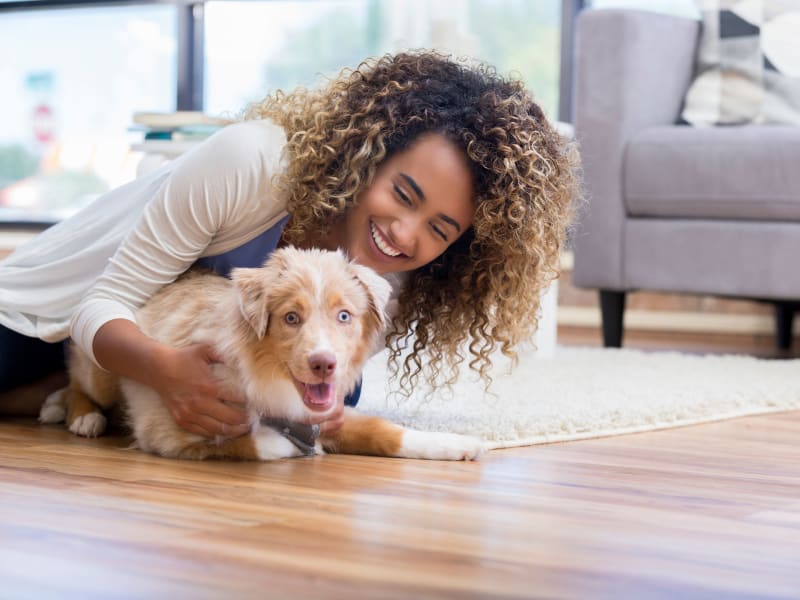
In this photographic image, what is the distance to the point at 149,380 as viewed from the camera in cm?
180

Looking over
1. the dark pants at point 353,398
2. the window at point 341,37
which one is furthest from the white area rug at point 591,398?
the window at point 341,37

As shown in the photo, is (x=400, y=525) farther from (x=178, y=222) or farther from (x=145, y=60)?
(x=145, y=60)

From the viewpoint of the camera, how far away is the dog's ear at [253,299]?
1.65m

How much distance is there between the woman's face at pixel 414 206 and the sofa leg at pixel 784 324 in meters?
2.93

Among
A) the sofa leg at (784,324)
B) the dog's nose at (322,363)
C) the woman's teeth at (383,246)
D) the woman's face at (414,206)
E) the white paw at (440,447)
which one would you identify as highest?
the woman's face at (414,206)

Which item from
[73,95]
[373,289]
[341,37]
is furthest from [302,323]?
[73,95]

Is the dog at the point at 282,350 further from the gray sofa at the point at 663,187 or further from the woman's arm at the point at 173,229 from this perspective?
the gray sofa at the point at 663,187

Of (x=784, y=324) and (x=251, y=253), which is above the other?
(x=251, y=253)

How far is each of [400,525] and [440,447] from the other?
1.74 feet

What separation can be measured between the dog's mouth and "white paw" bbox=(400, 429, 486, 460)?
0.23 meters

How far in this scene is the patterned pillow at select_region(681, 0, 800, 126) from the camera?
389cm

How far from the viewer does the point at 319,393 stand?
5.42 ft

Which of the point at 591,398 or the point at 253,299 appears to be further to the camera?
the point at 591,398

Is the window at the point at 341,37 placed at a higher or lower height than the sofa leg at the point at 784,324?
higher
